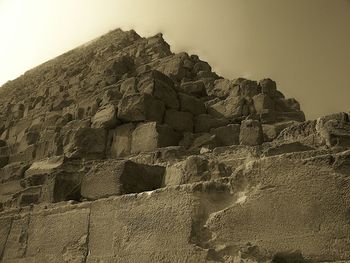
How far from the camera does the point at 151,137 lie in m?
5.50

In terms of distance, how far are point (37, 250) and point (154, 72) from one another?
380cm

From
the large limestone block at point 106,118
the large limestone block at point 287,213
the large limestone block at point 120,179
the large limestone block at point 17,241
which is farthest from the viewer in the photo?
the large limestone block at point 106,118

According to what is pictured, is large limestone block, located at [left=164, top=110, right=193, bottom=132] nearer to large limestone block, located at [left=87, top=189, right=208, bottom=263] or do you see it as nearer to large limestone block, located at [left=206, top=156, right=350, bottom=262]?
large limestone block, located at [left=87, top=189, right=208, bottom=263]

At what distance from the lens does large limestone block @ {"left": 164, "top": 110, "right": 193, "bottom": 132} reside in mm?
6324

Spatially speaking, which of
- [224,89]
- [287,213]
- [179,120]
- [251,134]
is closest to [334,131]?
[287,213]

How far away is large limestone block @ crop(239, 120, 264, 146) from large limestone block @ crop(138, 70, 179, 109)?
130cm

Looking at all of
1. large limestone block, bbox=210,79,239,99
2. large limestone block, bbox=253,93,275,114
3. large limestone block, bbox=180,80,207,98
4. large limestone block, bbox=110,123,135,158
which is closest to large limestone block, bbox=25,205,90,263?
large limestone block, bbox=110,123,135,158

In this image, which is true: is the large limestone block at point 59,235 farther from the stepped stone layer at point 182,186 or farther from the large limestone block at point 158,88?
the large limestone block at point 158,88

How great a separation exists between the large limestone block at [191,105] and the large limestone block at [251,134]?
1.25 metres

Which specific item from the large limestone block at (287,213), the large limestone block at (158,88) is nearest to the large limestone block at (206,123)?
the large limestone block at (158,88)

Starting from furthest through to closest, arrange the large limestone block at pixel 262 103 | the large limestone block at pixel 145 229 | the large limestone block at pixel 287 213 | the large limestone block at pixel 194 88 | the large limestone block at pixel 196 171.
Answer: the large limestone block at pixel 194 88 → the large limestone block at pixel 262 103 → the large limestone block at pixel 196 171 → the large limestone block at pixel 145 229 → the large limestone block at pixel 287 213

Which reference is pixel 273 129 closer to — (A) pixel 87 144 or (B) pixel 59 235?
(A) pixel 87 144

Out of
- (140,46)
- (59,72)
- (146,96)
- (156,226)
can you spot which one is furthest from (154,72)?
(59,72)

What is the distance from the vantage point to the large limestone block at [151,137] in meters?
5.43
